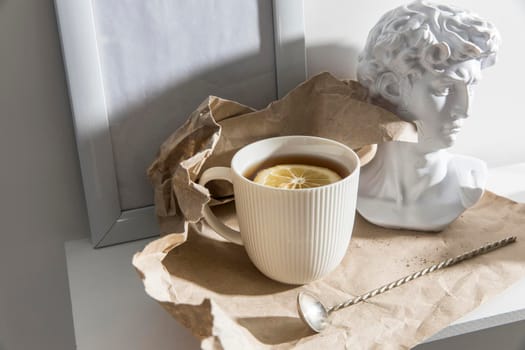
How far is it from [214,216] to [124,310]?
12cm

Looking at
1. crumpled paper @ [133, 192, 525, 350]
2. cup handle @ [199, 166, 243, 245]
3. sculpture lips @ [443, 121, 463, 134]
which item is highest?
sculpture lips @ [443, 121, 463, 134]

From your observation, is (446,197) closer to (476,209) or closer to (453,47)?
(476,209)

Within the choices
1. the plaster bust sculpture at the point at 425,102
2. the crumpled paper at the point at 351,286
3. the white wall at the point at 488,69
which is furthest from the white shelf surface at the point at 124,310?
the white wall at the point at 488,69

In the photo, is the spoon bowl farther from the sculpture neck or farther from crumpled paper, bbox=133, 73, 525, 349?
the sculpture neck

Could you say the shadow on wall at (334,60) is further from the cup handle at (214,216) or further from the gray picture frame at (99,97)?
the cup handle at (214,216)

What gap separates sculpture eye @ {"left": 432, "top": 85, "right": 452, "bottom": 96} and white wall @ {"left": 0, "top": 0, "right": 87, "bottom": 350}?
36 centimetres

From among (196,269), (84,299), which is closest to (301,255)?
(196,269)

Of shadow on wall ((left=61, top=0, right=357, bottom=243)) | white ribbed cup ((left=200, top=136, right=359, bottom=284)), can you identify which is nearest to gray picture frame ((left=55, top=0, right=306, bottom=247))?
shadow on wall ((left=61, top=0, right=357, bottom=243))

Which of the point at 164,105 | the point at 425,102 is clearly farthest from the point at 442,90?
the point at 164,105

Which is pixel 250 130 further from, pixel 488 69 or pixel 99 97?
pixel 488 69

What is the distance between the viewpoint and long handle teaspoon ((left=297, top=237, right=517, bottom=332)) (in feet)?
1.71

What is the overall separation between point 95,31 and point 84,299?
26cm

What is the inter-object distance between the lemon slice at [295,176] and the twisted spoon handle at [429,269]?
11 cm

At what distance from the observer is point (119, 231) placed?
2.18 feet
